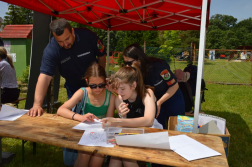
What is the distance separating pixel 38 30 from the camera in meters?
4.34

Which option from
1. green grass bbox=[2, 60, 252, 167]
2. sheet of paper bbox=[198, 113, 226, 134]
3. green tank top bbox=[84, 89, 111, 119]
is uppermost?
Result: green tank top bbox=[84, 89, 111, 119]

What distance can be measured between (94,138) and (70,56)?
1384 millimetres

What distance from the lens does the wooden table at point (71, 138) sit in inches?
46.9

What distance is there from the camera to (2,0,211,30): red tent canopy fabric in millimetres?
3279

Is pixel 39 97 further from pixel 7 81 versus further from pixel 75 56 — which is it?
pixel 7 81

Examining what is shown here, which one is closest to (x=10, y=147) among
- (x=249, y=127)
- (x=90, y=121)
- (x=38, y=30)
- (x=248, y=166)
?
(x=90, y=121)

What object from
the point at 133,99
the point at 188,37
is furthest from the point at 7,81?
the point at 188,37

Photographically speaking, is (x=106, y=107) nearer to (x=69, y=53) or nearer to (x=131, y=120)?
(x=131, y=120)

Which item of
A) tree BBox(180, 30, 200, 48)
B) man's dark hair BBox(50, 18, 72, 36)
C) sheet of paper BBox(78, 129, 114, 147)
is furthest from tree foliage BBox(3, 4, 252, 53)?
sheet of paper BBox(78, 129, 114, 147)

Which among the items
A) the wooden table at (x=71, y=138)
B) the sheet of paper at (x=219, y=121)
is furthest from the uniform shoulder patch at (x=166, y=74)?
the wooden table at (x=71, y=138)

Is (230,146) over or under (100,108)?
under

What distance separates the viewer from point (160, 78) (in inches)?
103

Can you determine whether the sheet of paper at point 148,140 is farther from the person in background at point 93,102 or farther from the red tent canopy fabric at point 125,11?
the red tent canopy fabric at point 125,11

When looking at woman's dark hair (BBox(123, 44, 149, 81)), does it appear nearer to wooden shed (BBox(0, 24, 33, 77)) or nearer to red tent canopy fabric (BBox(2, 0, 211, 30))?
red tent canopy fabric (BBox(2, 0, 211, 30))
